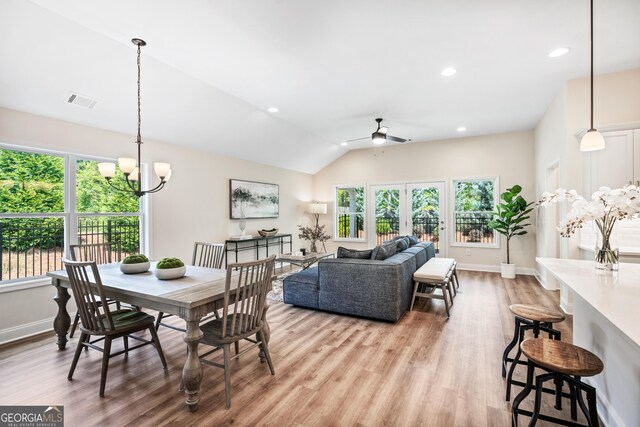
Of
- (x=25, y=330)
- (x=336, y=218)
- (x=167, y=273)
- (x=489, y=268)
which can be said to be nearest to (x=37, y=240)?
(x=25, y=330)

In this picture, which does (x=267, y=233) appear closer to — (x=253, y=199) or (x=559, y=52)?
(x=253, y=199)

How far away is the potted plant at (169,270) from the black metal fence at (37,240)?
1.94 metres

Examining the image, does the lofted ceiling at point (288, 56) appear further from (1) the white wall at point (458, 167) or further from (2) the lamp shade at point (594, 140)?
(1) the white wall at point (458, 167)

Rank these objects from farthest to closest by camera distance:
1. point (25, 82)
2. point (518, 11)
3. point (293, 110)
Answer: point (293, 110), point (25, 82), point (518, 11)

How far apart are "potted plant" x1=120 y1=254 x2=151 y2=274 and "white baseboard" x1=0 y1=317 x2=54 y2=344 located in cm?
151

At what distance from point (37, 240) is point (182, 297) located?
8.77 ft

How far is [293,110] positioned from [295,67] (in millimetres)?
1510

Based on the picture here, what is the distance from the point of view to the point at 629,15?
260cm

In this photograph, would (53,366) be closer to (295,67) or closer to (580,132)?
(295,67)

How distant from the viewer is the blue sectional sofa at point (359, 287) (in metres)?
3.55

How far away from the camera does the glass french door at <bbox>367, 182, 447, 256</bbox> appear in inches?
281

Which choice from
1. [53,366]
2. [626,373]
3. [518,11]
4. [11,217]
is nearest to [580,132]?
[518,11]

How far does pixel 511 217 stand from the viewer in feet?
19.0

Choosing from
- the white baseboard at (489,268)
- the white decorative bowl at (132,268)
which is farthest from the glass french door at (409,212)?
the white decorative bowl at (132,268)
